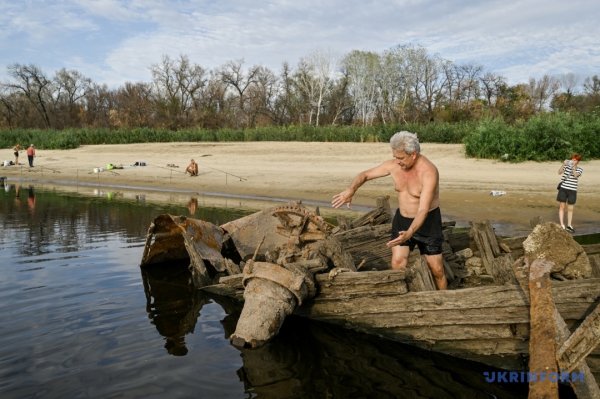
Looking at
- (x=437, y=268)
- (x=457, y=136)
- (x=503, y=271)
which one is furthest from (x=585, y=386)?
(x=457, y=136)

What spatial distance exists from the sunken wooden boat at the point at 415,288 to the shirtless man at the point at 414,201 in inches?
12.7

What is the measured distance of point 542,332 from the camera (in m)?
4.19

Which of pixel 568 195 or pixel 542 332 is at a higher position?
pixel 568 195

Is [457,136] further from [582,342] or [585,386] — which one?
[585,386]

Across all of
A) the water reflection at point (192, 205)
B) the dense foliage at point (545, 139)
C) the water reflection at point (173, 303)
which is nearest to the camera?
the water reflection at point (173, 303)

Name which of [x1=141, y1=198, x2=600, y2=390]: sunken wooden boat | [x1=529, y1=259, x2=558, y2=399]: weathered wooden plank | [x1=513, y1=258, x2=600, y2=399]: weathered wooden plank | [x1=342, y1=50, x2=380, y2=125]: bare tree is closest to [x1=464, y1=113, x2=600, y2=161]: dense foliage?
[x1=141, y1=198, x2=600, y2=390]: sunken wooden boat

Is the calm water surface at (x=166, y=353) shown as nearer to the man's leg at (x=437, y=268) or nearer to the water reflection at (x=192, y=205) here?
the man's leg at (x=437, y=268)

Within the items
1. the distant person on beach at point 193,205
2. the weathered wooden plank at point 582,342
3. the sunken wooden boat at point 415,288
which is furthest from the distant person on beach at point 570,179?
the distant person on beach at point 193,205

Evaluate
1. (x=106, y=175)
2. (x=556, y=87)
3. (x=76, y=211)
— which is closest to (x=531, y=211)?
(x=76, y=211)

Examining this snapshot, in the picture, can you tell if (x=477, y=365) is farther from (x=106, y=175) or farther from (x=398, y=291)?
(x=106, y=175)

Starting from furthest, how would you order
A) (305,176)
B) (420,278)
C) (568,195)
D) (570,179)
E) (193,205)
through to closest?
(305,176)
(193,205)
(568,195)
(570,179)
(420,278)

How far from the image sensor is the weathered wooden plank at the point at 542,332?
12.9ft

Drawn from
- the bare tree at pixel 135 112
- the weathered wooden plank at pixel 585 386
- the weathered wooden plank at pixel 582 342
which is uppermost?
the bare tree at pixel 135 112

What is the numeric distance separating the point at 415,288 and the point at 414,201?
98 cm
